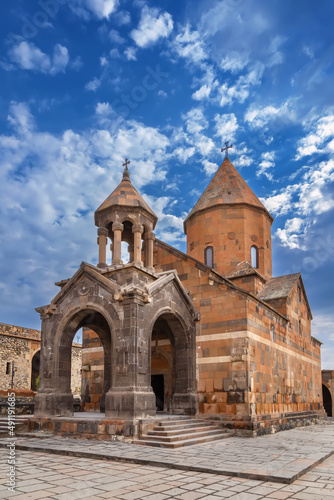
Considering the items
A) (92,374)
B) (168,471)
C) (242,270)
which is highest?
(242,270)

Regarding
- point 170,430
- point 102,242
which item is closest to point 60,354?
point 102,242

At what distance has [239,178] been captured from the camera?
20969mm

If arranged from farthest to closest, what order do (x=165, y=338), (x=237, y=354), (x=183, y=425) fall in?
(x=165, y=338) → (x=237, y=354) → (x=183, y=425)

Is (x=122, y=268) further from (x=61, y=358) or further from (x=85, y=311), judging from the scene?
(x=61, y=358)

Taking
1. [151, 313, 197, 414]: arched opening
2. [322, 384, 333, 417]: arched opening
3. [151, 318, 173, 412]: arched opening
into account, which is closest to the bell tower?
[151, 313, 197, 414]: arched opening

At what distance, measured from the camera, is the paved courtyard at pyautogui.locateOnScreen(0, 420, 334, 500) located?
589cm

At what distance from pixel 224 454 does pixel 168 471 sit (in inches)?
78.2

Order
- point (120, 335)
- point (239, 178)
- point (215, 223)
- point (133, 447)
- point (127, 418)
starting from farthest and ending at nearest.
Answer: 1. point (239, 178)
2. point (215, 223)
3. point (120, 335)
4. point (127, 418)
5. point (133, 447)

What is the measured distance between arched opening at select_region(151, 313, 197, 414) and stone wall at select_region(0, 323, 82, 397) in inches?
559

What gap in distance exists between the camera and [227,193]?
1969 centimetres

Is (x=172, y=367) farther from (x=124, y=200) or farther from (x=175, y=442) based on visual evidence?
(x=124, y=200)

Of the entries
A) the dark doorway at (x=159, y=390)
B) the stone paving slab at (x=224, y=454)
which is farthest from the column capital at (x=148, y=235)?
the stone paving slab at (x=224, y=454)

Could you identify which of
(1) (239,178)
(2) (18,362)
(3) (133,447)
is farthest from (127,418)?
(2) (18,362)

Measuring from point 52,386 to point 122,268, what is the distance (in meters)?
3.97
